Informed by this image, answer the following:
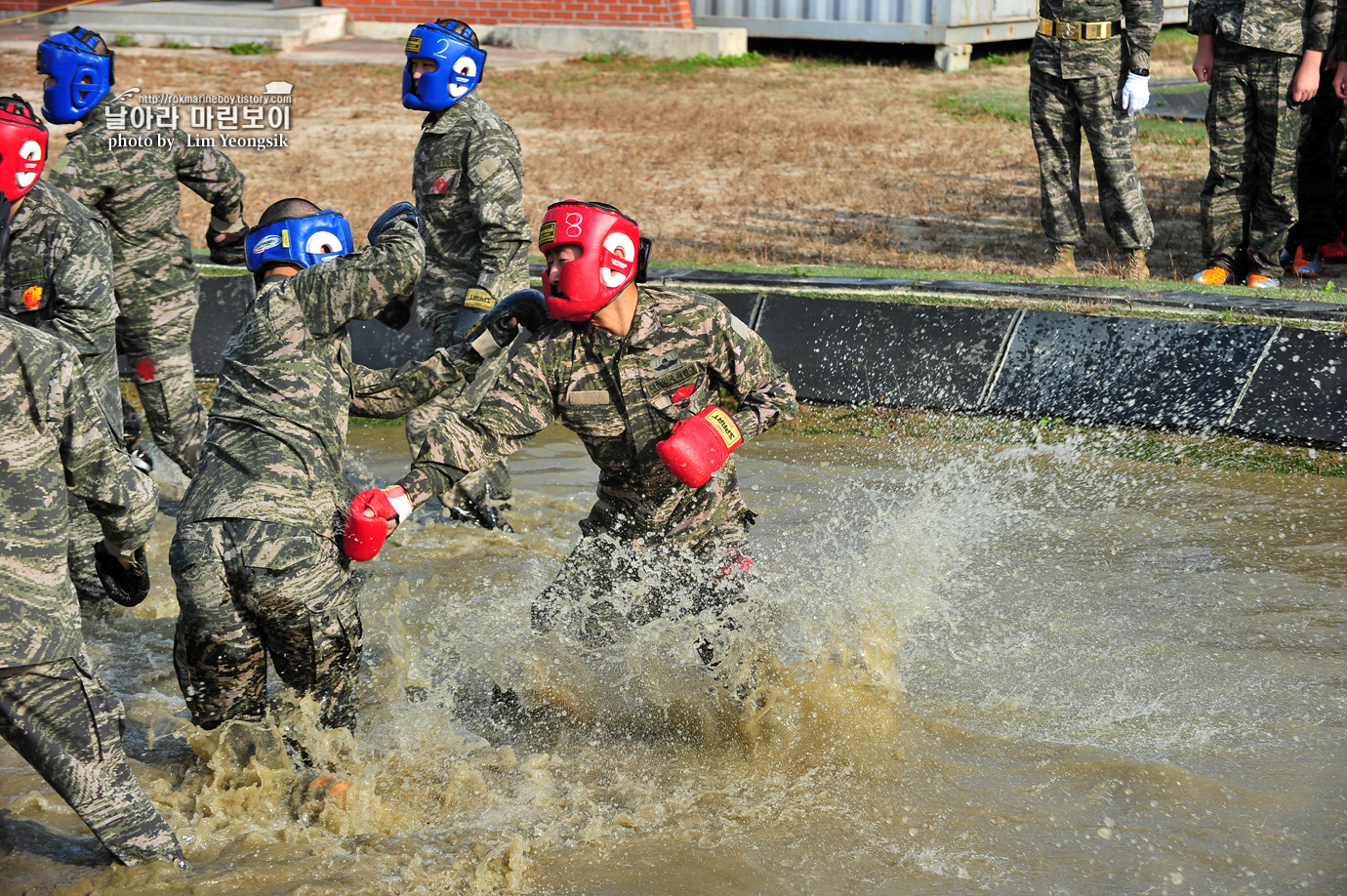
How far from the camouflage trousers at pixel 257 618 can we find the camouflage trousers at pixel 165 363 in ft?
8.48

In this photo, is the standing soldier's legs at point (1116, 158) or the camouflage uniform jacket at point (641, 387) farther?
the standing soldier's legs at point (1116, 158)

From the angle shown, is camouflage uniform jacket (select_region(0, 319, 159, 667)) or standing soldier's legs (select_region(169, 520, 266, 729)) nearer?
camouflage uniform jacket (select_region(0, 319, 159, 667))

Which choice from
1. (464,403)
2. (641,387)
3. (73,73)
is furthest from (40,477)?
(73,73)

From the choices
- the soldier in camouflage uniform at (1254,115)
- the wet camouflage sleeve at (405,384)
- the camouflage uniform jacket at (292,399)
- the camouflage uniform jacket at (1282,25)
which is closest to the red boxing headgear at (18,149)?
the camouflage uniform jacket at (292,399)

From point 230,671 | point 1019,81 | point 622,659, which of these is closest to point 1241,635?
point 622,659

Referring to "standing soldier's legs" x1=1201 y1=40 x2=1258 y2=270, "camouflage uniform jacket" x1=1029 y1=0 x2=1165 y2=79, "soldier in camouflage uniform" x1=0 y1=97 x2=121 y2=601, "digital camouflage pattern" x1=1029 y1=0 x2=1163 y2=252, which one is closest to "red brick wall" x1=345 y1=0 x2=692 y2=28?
"digital camouflage pattern" x1=1029 y1=0 x2=1163 y2=252

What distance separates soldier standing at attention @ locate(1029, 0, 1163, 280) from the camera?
8.45 metres

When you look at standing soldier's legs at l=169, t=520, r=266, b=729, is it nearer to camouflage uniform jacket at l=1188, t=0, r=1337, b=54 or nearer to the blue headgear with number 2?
the blue headgear with number 2

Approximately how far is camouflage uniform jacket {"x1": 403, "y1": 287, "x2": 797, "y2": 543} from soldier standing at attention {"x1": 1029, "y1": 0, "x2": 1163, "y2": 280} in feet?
16.2

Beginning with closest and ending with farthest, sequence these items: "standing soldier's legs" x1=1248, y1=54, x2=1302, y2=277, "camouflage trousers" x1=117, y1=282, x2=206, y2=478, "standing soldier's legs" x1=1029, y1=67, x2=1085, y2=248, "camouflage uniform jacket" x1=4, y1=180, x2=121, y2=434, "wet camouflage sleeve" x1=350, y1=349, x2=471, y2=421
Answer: "wet camouflage sleeve" x1=350, y1=349, x2=471, y2=421, "camouflage uniform jacket" x1=4, y1=180, x2=121, y2=434, "camouflage trousers" x1=117, y1=282, x2=206, y2=478, "standing soldier's legs" x1=1248, y1=54, x2=1302, y2=277, "standing soldier's legs" x1=1029, y1=67, x2=1085, y2=248

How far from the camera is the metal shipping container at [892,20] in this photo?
17.8 m

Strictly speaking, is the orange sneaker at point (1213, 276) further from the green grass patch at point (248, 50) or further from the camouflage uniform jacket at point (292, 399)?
Answer: the green grass patch at point (248, 50)

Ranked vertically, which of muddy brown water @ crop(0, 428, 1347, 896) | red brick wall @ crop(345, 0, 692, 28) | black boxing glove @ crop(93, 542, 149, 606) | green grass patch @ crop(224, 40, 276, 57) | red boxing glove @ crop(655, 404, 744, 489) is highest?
red brick wall @ crop(345, 0, 692, 28)

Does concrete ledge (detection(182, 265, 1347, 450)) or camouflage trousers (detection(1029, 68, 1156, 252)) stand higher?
camouflage trousers (detection(1029, 68, 1156, 252))
